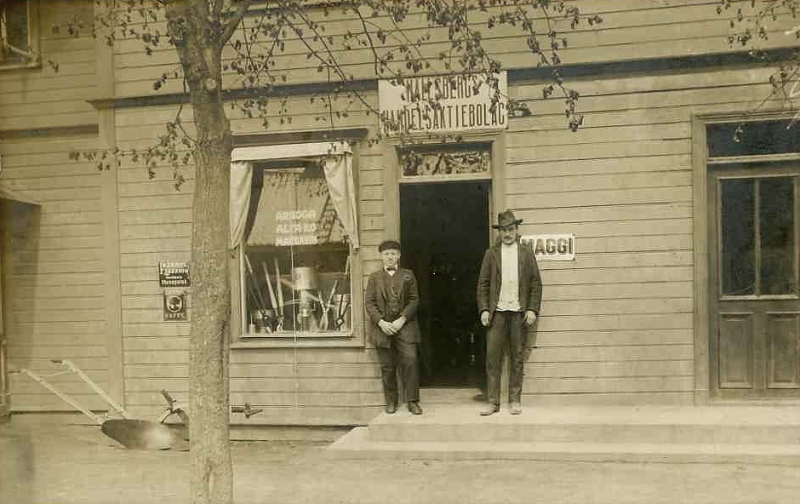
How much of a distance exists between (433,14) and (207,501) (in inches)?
136

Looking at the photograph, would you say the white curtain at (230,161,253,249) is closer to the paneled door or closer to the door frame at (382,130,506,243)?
the door frame at (382,130,506,243)

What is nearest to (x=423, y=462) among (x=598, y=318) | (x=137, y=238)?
(x=598, y=318)

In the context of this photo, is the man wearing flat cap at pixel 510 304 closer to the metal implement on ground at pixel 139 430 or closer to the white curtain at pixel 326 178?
the white curtain at pixel 326 178

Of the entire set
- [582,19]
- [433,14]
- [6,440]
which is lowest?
[6,440]

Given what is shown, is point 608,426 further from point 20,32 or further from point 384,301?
point 20,32

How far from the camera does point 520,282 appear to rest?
764 cm

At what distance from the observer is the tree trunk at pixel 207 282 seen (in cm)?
443

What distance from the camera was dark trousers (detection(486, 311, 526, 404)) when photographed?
7.66 meters

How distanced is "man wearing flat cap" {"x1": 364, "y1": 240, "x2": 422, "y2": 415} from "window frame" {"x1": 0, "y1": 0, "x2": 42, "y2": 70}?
5.09 metres

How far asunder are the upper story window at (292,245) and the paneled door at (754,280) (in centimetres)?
405

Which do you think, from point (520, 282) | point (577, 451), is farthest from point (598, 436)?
point (520, 282)

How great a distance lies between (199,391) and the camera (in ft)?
14.5

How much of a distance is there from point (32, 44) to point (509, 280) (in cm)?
662

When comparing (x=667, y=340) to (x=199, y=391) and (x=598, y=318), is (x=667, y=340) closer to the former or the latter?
(x=598, y=318)
